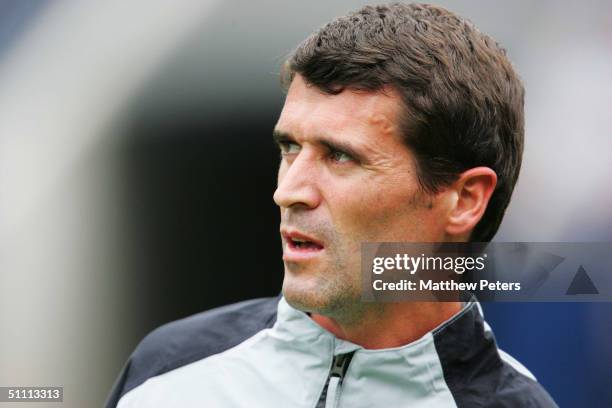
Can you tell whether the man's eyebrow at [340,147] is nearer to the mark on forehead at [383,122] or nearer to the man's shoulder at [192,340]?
the mark on forehead at [383,122]

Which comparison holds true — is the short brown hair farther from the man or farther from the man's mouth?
the man's mouth

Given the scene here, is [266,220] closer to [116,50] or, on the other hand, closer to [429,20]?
[116,50]

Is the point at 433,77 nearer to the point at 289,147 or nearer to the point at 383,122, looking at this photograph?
the point at 383,122

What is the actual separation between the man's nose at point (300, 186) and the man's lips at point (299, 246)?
0.05 metres

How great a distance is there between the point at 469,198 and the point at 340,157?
26cm

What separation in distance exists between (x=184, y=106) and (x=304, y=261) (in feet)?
3.60

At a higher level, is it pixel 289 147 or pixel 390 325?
pixel 289 147

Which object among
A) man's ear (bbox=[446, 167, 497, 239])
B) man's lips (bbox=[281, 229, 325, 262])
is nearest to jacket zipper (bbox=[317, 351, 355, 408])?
man's lips (bbox=[281, 229, 325, 262])

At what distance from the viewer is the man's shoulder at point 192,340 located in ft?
4.70

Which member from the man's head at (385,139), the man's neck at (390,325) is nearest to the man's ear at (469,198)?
the man's head at (385,139)

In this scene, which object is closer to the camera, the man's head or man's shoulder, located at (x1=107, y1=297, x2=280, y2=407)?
the man's head

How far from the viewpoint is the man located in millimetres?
1274

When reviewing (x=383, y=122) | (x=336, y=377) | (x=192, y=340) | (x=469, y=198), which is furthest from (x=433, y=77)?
(x=192, y=340)

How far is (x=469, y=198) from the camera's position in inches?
55.3
